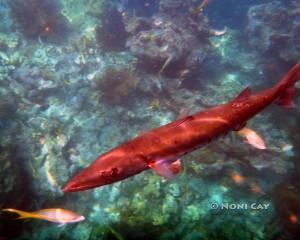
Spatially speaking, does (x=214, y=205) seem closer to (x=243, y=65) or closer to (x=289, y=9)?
(x=243, y=65)

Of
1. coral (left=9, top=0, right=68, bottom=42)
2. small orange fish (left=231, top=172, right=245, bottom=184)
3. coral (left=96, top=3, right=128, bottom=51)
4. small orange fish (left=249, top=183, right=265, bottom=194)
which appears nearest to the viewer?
small orange fish (left=249, top=183, right=265, bottom=194)

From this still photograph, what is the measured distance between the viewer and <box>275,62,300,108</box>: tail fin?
10.6 ft

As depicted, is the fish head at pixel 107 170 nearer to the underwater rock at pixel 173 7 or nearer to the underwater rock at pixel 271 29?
the underwater rock at pixel 173 7

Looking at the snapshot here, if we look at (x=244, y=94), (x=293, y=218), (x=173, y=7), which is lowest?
(x=293, y=218)

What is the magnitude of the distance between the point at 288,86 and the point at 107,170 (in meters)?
2.33

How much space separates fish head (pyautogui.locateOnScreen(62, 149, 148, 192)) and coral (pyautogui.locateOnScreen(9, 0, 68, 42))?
360 inches

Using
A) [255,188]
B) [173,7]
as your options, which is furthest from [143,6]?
[255,188]

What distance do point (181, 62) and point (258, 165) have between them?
3892mm

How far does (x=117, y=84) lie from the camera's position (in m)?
8.43

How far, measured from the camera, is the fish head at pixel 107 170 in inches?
92.3

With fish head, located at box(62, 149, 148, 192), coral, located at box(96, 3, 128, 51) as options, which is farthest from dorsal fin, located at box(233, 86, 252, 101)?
coral, located at box(96, 3, 128, 51)

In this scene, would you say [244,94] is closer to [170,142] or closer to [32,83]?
[170,142]

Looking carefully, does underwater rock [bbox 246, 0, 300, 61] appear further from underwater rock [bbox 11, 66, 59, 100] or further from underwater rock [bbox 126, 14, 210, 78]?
underwater rock [bbox 11, 66, 59, 100]

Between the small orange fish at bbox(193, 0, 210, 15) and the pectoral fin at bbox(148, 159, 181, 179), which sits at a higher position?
the pectoral fin at bbox(148, 159, 181, 179)
